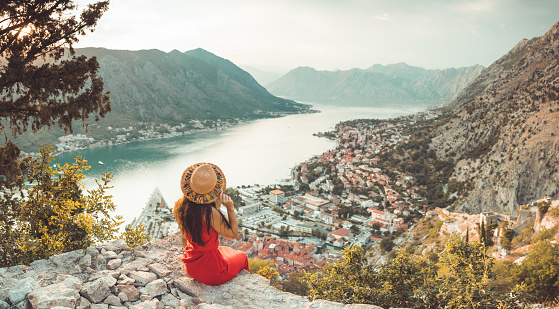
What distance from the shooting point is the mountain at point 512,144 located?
61.9ft

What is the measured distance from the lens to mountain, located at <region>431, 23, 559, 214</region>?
18.9 meters

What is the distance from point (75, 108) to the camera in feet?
12.1

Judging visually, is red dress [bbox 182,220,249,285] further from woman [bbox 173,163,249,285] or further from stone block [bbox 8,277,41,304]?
stone block [bbox 8,277,41,304]

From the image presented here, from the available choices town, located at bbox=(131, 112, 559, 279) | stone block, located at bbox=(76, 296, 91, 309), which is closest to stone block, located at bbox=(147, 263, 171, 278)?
stone block, located at bbox=(76, 296, 91, 309)

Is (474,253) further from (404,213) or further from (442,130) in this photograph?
(442,130)

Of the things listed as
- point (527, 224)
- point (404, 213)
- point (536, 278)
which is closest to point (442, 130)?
point (404, 213)

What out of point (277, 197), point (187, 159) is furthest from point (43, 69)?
point (187, 159)

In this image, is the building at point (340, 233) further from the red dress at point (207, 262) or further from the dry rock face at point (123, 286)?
the red dress at point (207, 262)

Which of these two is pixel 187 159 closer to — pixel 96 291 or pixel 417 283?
pixel 417 283

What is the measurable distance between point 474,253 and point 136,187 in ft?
119

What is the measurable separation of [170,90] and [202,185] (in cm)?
11166

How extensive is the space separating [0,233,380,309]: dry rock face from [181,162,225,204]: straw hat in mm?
865

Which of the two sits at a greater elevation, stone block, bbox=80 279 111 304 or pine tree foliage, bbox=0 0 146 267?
Answer: pine tree foliage, bbox=0 0 146 267

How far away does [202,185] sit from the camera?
247 cm
